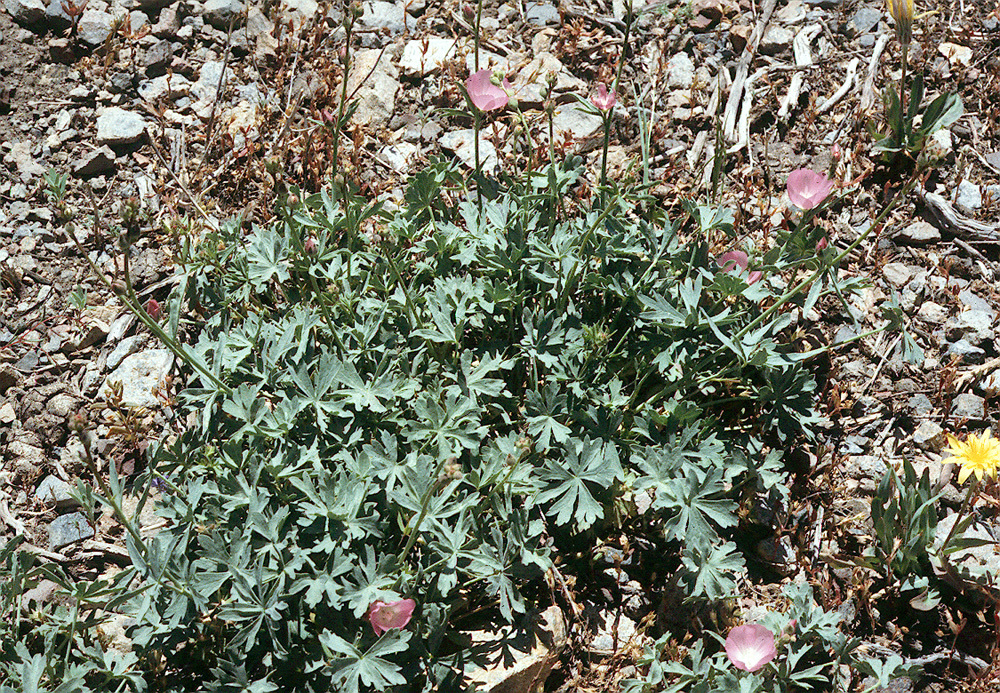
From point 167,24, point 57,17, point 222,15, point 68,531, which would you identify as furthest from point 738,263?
point 57,17

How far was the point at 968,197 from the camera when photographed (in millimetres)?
3320

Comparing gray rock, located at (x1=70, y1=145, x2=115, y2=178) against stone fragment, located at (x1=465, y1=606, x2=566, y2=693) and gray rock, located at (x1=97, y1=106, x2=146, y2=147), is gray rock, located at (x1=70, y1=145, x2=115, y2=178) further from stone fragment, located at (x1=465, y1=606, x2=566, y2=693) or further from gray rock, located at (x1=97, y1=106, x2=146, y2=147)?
stone fragment, located at (x1=465, y1=606, x2=566, y2=693)


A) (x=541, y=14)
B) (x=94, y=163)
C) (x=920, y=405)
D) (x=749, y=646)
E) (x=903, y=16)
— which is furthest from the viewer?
(x=541, y=14)

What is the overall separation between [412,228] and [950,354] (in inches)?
80.5

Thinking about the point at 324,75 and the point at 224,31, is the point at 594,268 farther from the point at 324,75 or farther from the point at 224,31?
the point at 224,31

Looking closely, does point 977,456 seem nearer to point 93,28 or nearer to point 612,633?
point 612,633

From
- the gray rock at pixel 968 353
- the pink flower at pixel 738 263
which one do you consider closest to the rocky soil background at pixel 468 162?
the gray rock at pixel 968 353

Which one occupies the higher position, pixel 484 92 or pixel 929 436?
pixel 484 92

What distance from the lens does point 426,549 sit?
2439 mm

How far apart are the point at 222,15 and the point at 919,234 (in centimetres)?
322

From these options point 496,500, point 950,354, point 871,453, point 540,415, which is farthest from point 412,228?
point 950,354

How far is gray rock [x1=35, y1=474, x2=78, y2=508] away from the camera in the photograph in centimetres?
285

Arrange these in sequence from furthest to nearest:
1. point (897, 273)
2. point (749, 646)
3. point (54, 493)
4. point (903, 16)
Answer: point (897, 273) < point (54, 493) < point (903, 16) < point (749, 646)

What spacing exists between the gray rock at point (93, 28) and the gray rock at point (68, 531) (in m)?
2.16
